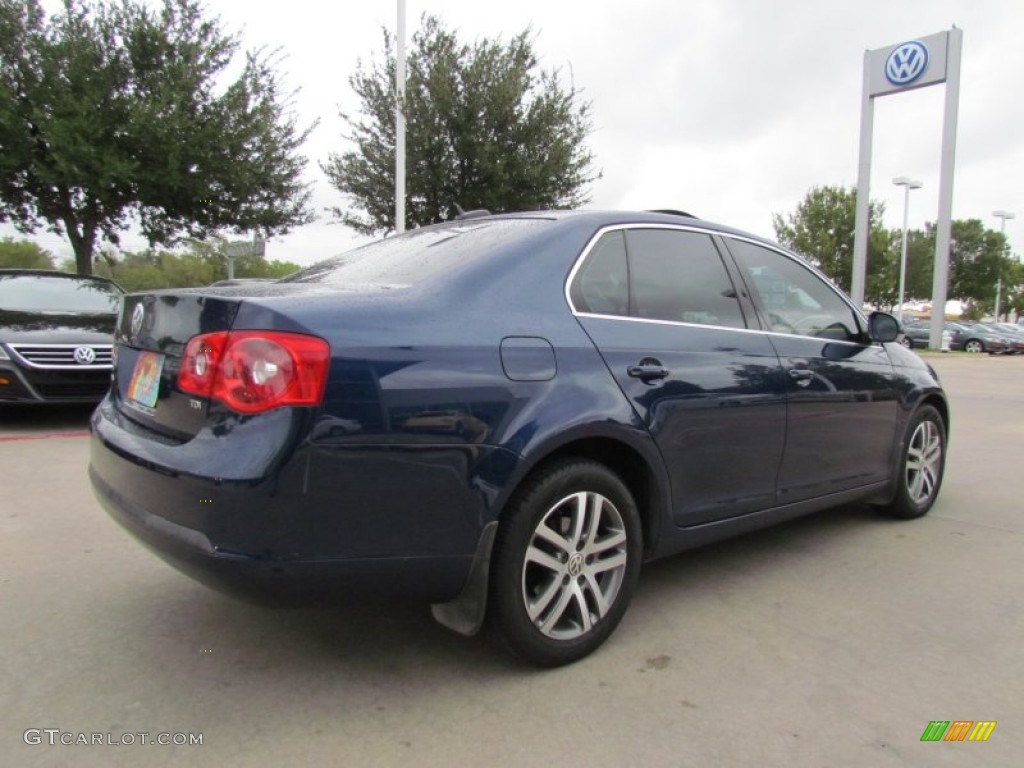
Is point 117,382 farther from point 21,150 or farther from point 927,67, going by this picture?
point 927,67

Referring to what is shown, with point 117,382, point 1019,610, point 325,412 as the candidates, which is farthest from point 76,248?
point 1019,610

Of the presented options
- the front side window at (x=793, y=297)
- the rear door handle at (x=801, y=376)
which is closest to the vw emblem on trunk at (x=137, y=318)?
the front side window at (x=793, y=297)

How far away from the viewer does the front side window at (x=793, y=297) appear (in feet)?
11.6

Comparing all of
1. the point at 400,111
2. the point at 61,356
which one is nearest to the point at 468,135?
the point at 400,111

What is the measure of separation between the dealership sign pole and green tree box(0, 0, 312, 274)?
Answer: 66.3 feet

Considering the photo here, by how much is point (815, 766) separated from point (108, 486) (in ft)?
7.78

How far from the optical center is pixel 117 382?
288cm

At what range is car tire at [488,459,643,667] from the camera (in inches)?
95.9

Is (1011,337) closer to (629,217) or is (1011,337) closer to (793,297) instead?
(793,297)

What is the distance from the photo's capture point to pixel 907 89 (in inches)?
1018

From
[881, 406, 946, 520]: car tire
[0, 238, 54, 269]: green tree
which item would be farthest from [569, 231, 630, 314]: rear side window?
[0, 238, 54, 269]: green tree

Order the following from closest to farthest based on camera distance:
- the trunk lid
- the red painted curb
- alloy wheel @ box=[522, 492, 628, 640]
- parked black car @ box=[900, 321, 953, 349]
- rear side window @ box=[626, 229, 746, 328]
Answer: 1. the trunk lid
2. alloy wheel @ box=[522, 492, 628, 640]
3. rear side window @ box=[626, 229, 746, 328]
4. the red painted curb
5. parked black car @ box=[900, 321, 953, 349]

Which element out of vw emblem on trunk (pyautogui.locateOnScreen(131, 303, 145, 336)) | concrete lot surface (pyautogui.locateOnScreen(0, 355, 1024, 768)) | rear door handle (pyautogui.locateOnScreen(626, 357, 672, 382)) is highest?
vw emblem on trunk (pyautogui.locateOnScreen(131, 303, 145, 336))

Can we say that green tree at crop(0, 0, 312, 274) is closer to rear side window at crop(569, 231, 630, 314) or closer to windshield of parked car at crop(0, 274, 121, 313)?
windshield of parked car at crop(0, 274, 121, 313)
